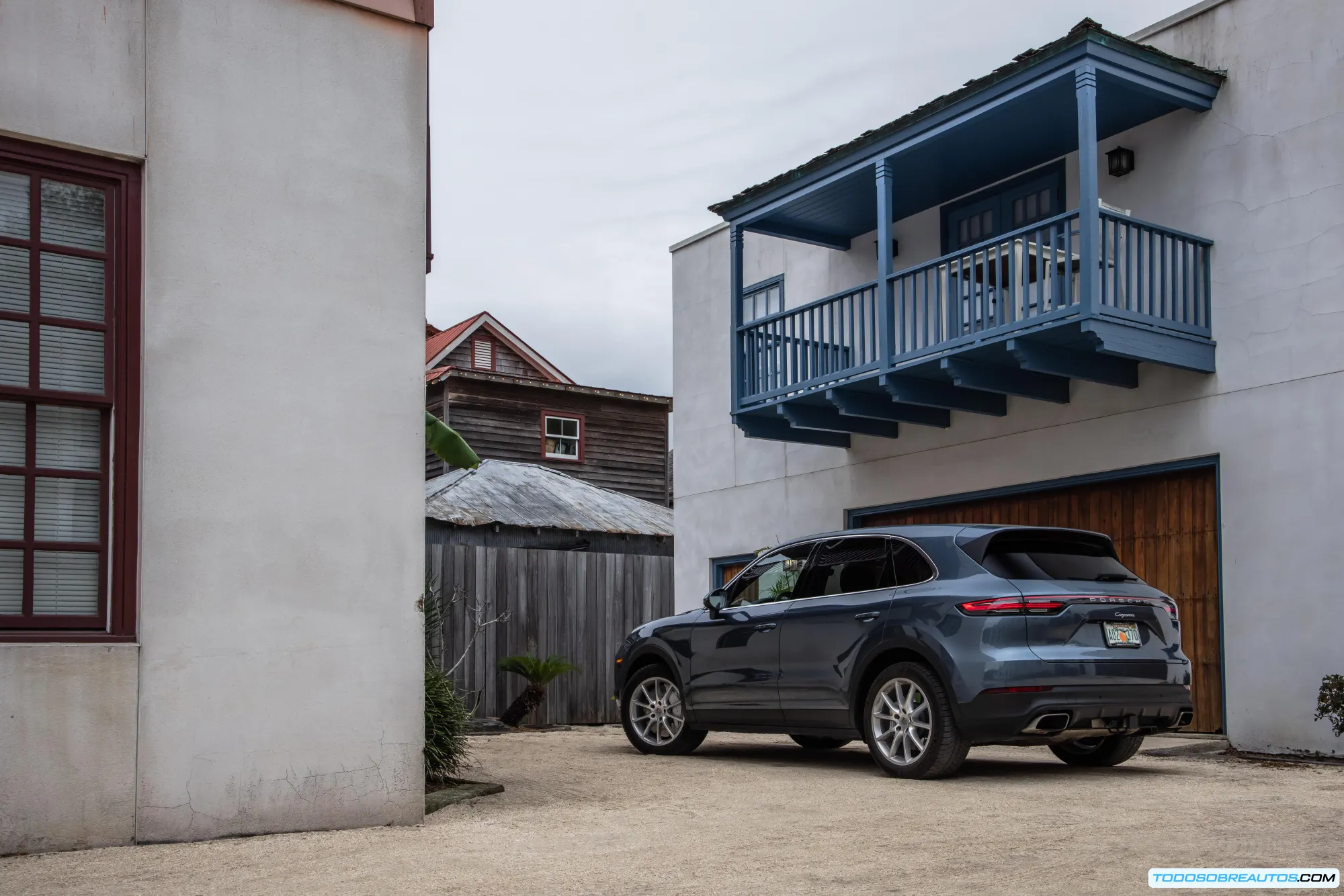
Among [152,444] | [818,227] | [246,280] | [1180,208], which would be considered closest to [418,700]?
[152,444]

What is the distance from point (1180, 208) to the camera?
43.0 ft

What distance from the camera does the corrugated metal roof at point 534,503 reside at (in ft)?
70.1

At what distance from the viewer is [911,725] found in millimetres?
9133

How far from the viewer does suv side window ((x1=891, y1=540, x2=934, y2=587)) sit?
9.41 meters

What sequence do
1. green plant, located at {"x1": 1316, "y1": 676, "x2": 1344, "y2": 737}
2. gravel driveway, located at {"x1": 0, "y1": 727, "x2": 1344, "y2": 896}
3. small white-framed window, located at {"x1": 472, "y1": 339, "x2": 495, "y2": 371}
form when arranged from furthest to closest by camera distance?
1. small white-framed window, located at {"x1": 472, "y1": 339, "x2": 495, "y2": 371}
2. green plant, located at {"x1": 1316, "y1": 676, "x2": 1344, "y2": 737}
3. gravel driveway, located at {"x1": 0, "y1": 727, "x2": 1344, "y2": 896}

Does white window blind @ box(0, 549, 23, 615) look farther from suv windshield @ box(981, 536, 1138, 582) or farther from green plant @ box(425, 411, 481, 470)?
suv windshield @ box(981, 536, 1138, 582)

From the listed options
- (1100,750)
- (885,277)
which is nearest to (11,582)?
(1100,750)

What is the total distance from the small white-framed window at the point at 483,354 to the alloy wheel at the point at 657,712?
24686 millimetres

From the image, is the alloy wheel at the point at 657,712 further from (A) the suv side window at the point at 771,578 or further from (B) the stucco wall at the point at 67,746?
(B) the stucco wall at the point at 67,746

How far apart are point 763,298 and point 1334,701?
31.9 ft

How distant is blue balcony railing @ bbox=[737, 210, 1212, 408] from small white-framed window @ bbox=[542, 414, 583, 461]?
1710cm

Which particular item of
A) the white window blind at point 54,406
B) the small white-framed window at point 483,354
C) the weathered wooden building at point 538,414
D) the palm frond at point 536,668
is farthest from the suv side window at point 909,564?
the small white-framed window at point 483,354

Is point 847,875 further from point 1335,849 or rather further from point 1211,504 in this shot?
point 1211,504

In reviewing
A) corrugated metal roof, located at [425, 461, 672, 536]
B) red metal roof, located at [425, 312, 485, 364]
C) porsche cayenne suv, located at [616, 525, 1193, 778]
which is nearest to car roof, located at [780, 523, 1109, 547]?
porsche cayenne suv, located at [616, 525, 1193, 778]
